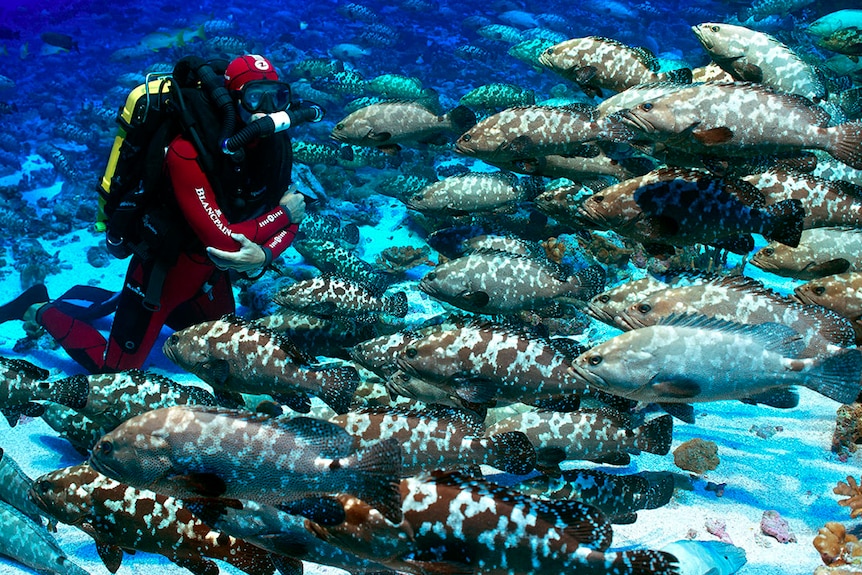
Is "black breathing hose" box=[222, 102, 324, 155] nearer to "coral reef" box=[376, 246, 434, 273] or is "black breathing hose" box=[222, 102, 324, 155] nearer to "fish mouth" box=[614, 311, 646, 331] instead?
"fish mouth" box=[614, 311, 646, 331]

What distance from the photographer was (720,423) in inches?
224

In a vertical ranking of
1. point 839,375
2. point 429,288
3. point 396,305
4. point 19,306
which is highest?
point 839,375

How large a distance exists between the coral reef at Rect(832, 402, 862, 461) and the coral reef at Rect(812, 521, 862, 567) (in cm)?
145

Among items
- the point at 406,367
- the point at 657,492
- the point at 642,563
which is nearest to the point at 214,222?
the point at 406,367

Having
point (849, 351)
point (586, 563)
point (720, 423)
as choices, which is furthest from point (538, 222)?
point (586, 563)

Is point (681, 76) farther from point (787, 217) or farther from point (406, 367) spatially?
point (406, 367)

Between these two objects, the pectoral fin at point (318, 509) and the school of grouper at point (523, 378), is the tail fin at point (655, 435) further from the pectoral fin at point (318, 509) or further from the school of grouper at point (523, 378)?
the pectoral fin at point (318, 509)

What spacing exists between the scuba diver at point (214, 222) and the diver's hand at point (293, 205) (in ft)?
0.04

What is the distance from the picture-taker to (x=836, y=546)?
145 inches

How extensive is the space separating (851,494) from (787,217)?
214cm

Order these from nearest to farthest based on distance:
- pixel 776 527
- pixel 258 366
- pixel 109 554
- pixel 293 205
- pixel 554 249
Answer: pixel 109 554, pixel 258 366, pixel 776 527, pixel 293 205, pixel 554 249

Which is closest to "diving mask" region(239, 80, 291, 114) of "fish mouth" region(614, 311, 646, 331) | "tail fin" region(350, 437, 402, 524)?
"fish mouth" region(614, 311, 646, 331)

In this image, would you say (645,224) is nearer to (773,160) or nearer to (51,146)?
(773,160)

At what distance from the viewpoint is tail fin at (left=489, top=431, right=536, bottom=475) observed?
3.14m
